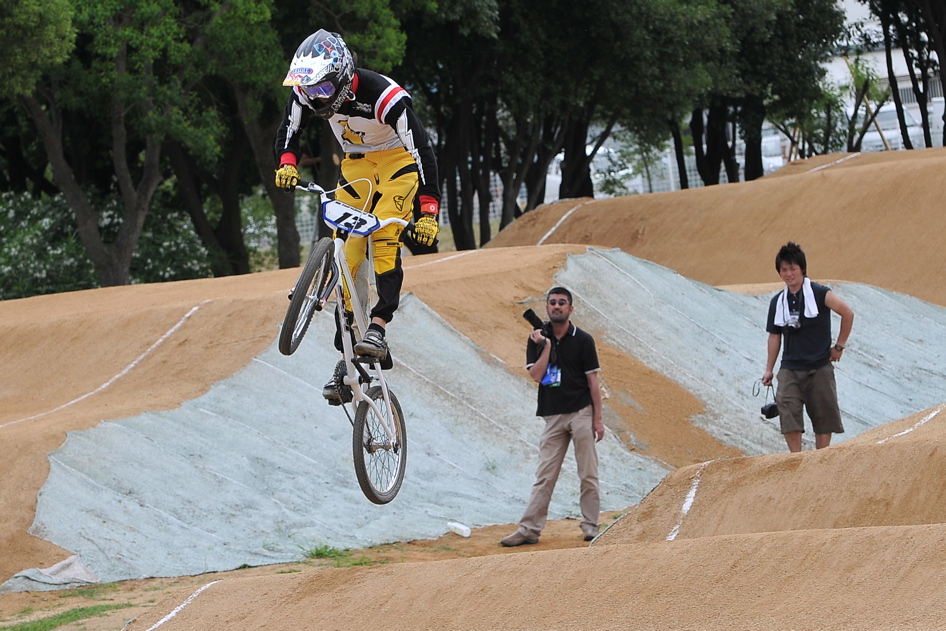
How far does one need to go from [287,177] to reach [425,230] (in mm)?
993

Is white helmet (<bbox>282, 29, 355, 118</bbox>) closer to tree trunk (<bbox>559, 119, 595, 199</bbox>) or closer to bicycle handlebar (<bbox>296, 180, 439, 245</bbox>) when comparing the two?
bicycle handlebar (<bbox>296, 180, 439, 245</bbox>)

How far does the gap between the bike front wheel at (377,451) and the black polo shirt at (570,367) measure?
2.70 metres

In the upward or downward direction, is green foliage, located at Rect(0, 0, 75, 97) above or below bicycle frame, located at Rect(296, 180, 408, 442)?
above

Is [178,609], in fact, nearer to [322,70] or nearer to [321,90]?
[321,90]

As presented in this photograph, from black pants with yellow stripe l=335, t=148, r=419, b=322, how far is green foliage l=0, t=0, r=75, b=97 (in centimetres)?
1343

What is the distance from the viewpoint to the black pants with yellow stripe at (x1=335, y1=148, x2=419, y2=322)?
812 cm

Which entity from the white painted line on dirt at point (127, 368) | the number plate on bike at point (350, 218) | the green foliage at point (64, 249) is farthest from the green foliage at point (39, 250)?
the number plate on bike at point (350, 218)

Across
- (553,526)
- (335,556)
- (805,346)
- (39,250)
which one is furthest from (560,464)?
(39,250)

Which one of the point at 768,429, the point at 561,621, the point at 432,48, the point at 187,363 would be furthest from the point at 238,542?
the point at 432,48

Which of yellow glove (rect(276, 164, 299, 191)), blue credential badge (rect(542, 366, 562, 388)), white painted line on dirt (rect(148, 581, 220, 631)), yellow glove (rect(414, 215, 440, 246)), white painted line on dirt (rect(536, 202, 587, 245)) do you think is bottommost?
white painted line on dirt (rect(148, 581, 220, 631))

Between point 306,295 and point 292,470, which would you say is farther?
point 292,470

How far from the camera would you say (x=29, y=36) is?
65.2 feet

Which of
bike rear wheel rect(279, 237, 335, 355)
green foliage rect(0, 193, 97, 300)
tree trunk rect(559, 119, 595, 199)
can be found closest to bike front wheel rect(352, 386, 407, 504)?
bike rear wheel rect(279, 237, 335, 355)

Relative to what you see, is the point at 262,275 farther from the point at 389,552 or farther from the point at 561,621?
the point at 561,621
